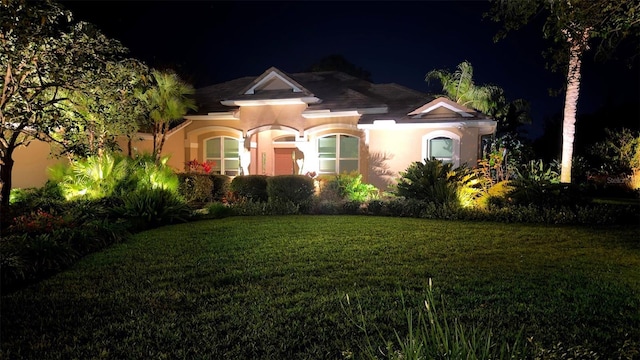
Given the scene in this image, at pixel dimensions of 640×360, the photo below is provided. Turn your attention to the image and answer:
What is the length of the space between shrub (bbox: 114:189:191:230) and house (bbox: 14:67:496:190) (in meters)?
7.13

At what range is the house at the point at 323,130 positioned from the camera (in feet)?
55.7

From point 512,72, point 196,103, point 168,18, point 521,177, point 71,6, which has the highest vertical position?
point 168,18

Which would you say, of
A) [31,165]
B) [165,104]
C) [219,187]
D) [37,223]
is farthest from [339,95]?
[37,223]

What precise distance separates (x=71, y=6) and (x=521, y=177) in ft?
50.1

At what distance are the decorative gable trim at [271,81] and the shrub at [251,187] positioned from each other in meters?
4.59

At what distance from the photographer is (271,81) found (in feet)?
63.8

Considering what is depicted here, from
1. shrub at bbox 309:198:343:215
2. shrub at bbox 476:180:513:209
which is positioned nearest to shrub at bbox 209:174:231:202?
shrub at bbox 309:198:343:215

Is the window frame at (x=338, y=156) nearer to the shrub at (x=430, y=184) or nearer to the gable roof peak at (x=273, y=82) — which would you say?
the gable roof peak at (x=273, y=82)

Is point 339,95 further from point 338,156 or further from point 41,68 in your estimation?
point 41,68

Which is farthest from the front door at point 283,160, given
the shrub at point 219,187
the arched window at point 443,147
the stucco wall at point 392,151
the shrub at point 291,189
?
the arched window at point 443,147

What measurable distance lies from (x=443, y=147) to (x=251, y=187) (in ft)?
24.8

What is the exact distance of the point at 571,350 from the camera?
149 inches

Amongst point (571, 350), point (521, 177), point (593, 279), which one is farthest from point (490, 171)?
point (571, 350)

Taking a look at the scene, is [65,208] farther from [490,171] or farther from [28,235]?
[490,171]
